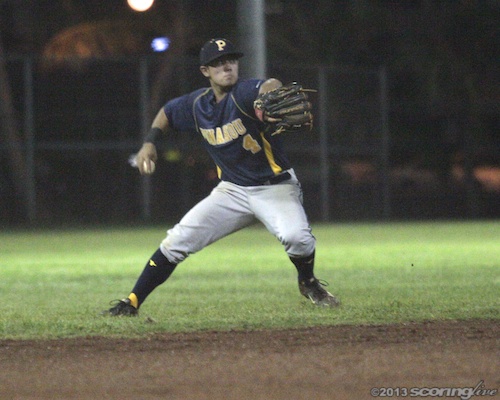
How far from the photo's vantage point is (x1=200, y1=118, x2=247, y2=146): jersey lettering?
24.3 feet

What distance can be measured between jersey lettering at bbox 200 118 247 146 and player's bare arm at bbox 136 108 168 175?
42 cm

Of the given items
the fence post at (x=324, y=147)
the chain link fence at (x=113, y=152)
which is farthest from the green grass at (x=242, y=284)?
the fence post at (x=324, y=147)

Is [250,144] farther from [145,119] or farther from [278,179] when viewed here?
[145,119]

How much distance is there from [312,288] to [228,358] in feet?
7.97

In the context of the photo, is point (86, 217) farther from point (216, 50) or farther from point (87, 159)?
point (216, 50)

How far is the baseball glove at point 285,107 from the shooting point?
692cm

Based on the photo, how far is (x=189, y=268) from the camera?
1280 centimetres

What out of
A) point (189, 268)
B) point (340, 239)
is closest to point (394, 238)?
point (340, 239)

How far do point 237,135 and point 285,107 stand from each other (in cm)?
63

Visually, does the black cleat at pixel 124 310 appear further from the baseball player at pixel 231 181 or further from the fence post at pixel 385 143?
the fence post at pixel 385 143

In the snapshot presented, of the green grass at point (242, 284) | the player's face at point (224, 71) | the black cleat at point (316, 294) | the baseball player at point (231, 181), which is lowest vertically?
the green grass at point (242, 284)

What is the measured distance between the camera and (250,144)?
745cm

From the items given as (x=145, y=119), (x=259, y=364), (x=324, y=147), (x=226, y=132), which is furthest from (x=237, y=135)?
(x=324, y=147)

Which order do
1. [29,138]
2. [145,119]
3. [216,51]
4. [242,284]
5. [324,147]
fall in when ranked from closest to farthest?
[216,51] → [242,284] → [29,138] → [145,119] → [324,147]
